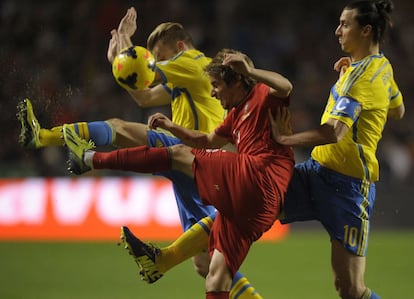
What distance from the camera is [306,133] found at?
5.13 meters

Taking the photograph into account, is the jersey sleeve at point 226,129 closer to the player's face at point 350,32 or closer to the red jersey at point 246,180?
the red jersey at point 246,180

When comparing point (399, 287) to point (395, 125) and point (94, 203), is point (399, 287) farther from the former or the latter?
point (395, 125)

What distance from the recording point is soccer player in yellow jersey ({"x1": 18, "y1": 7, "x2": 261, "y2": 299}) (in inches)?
229

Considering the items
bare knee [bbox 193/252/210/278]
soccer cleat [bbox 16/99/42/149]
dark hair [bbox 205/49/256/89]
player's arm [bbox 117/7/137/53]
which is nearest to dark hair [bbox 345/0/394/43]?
dark hair [bbox 205/49/256/89]

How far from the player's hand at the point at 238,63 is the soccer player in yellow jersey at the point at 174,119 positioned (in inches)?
48.4

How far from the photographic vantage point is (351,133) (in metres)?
5.44

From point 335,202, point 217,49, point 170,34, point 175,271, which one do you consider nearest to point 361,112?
point 335,202

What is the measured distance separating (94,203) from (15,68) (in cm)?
608

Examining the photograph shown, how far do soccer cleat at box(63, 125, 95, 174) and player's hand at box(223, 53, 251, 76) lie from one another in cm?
123

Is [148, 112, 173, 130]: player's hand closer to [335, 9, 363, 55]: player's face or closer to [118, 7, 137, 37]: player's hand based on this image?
[118, 7, 137, 37]: player's hand

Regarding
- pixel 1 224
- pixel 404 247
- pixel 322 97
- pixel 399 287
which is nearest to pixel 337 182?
pixel 399 287

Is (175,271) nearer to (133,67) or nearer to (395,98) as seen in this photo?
(133,67)

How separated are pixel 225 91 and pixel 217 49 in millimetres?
9120

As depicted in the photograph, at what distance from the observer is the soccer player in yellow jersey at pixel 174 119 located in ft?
19.1
